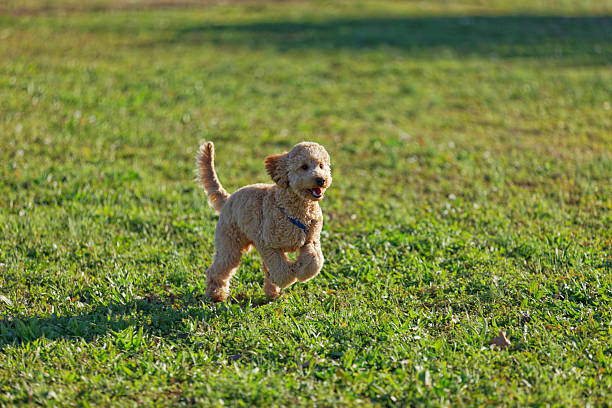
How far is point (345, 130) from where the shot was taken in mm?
10781

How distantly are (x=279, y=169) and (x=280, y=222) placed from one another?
431 mm

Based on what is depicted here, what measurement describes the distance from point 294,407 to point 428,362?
1080mm

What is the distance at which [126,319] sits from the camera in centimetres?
495

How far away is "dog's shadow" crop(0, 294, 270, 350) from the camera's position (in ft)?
15.5

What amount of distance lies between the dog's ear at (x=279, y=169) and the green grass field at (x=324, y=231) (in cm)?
117

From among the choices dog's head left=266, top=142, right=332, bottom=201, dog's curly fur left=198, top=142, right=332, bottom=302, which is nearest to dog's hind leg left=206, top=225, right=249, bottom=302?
dog's curly fur left=198, top=142, right=332, bottom=302

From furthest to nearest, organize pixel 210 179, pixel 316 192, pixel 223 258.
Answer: pixel 210 179
pixel 223 258
pixel 316 192

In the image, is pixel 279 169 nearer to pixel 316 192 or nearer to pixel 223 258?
pixel 316 192

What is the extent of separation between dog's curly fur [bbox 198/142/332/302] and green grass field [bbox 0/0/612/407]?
406 mm

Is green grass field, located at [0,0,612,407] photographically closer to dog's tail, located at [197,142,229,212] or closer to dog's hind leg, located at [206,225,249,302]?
dog's hind leg, located at [206,225,249,302]

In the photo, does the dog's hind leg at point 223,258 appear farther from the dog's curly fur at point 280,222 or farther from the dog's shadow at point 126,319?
the dog's shadow at point 126,319

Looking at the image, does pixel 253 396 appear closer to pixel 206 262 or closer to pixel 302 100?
pixel 206 262

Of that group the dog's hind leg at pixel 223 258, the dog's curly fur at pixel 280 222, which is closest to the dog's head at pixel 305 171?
the dog's curly fur at pixel 280 222

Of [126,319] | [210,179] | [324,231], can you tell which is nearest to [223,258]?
[210,179]
